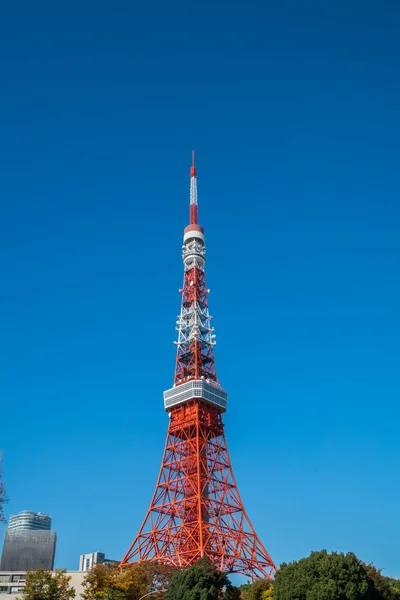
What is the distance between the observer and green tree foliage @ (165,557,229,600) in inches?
1928

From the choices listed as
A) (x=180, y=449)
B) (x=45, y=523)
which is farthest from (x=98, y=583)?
(x=45, y=523)

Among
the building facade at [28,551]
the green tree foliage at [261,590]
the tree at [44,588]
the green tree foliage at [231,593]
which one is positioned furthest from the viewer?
the building facade at [28,551]

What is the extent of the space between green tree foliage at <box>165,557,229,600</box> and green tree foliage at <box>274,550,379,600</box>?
5.29m

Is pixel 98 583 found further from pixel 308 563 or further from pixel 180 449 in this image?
pixel 180 449

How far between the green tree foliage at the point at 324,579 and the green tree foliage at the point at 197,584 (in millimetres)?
5285

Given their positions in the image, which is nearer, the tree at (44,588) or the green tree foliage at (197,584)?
the tree at (44,588)

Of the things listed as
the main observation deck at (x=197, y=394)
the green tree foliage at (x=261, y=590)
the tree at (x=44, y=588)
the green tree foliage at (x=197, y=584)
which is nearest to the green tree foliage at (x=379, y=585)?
the green tree foliage at (x=261, y=590)

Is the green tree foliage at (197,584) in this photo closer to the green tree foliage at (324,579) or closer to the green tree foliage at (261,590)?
the green tree foliage at (324,579)

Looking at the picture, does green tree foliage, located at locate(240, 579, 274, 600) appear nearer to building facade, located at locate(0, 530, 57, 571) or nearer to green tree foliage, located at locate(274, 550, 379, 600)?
green tree foliage, located at locate(274, 550, 379, 600)

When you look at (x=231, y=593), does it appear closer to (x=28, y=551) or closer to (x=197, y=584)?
(x=197, y=584)

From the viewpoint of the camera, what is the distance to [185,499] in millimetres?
76438

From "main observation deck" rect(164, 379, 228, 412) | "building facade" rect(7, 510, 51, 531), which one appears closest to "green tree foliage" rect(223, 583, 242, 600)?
"main observation deck" rect(164, 379, 228, 412)

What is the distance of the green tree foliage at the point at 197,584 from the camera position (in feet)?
161

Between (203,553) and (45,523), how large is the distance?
143m
